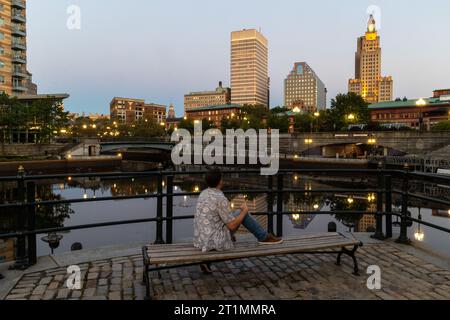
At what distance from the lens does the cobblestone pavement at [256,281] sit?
14.2 ft

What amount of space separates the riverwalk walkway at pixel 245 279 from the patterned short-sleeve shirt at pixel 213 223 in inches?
24.0

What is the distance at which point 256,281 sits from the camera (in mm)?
4770

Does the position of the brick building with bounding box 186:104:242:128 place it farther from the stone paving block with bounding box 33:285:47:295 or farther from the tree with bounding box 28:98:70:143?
the stone paving block with bounding box 33:285:47:295

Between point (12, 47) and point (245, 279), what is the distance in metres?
82.8

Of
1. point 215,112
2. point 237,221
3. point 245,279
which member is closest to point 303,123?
point 215,112

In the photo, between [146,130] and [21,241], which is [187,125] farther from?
[21,241]

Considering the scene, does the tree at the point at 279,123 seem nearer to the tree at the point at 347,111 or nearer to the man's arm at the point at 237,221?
the tree at the point at 347,111

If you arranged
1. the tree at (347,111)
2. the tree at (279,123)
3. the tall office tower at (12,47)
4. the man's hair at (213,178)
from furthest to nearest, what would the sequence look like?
the tree at (279,123), the tree at (347,111), the tall office tower at (12,47), the man's hair at (213,178)

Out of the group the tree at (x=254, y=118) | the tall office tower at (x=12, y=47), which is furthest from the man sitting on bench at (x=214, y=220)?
the tree at (x=254, y=118)

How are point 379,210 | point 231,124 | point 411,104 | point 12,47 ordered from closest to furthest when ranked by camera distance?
1. point 379,210
2. point 12,47
3. point 231,124
4. point 411,104

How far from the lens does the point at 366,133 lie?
60531 mm

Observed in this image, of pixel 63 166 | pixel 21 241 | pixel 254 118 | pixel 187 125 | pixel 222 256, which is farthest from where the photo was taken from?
pixel 187 125

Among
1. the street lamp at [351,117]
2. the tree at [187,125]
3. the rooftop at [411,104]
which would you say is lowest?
the street lamp at [351,117]
